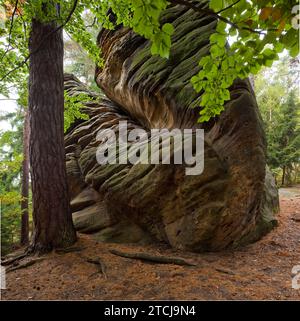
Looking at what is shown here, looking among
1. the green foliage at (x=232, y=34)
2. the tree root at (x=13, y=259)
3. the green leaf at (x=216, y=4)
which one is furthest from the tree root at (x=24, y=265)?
the green leaf at (x=216, y=4)

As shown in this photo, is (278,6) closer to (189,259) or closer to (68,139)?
(189,259)

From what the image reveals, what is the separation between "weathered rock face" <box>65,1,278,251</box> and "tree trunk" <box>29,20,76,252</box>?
136 centimetres

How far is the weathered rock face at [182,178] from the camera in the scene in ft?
17.0

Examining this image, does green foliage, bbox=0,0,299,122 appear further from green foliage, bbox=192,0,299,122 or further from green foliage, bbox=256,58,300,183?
green foliage, bbox=256,58,300,183

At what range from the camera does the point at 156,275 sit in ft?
13.7

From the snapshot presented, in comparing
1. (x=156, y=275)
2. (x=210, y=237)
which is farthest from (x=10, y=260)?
(x=210, y=237)

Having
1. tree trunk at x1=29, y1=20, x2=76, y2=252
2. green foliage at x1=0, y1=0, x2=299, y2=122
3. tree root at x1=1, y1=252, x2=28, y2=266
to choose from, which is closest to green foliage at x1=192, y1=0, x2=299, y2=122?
green foliage at x1=0, y1=0, x2=299, y2=122

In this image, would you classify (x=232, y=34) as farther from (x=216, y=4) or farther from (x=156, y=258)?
(x=156, y=258)

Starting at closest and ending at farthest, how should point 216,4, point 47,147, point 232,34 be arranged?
1. point 216,4
2. point 232,34
3. point 47,147

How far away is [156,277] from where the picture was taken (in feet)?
13.5

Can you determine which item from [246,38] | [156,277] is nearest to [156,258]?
[156,277]

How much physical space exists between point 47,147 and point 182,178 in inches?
122

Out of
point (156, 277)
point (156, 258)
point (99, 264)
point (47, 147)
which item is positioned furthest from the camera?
point (47, 147)
